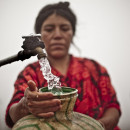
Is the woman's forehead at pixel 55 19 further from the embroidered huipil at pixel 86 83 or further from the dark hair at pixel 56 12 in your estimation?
the embroidered huipil at pixel 86 83

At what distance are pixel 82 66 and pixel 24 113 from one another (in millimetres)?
682

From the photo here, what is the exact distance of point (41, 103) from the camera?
1.92ft

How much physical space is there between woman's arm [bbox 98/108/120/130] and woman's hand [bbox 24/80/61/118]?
634mm

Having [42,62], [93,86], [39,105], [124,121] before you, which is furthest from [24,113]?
[124,121]

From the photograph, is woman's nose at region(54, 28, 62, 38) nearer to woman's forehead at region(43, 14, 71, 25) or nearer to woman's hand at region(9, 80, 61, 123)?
woman's forehead at region(43, 14, 71, 25)

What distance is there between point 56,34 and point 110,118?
0.62 m

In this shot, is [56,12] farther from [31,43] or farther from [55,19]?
[31,43]

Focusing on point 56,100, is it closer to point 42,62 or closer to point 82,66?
point 42,62

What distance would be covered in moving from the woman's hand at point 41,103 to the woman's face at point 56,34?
0.68m

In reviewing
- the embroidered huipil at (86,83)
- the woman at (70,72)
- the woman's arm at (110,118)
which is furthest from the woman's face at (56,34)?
the woman's arm at (110,118)

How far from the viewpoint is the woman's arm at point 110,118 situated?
1154mm

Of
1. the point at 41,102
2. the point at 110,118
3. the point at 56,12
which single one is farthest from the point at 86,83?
the point at 41,102

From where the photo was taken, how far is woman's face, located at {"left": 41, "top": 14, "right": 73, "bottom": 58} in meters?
1.26

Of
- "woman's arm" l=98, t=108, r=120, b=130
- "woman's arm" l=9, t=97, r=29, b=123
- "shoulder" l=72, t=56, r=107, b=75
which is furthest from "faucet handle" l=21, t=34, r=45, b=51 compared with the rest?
"shoulder" l=72, t=56, r=107, b=75
